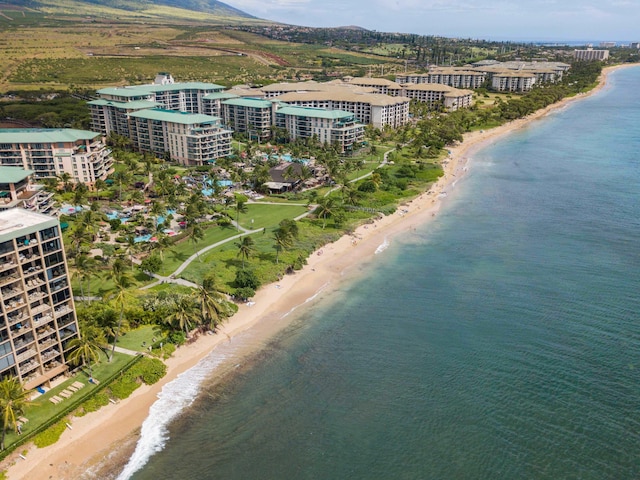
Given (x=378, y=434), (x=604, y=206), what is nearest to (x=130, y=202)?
(x=378, y=434)

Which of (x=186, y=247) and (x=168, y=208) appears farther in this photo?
(x=168, y=208)

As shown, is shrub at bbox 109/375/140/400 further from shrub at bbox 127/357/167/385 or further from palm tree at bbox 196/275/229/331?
palm tree at bbox 196/275/229/331

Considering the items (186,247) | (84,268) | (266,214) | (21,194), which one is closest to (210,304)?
(84,268)

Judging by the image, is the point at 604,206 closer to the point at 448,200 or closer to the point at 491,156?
the point at 448,200

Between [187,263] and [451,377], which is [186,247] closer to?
[187,263]

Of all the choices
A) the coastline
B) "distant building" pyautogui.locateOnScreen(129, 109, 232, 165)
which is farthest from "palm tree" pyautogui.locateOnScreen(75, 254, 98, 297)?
"distant building" pyautogui.locateOnScreen(129, 109, 232, 165)

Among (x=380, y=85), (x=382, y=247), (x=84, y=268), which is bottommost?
(x=382, y=247)
